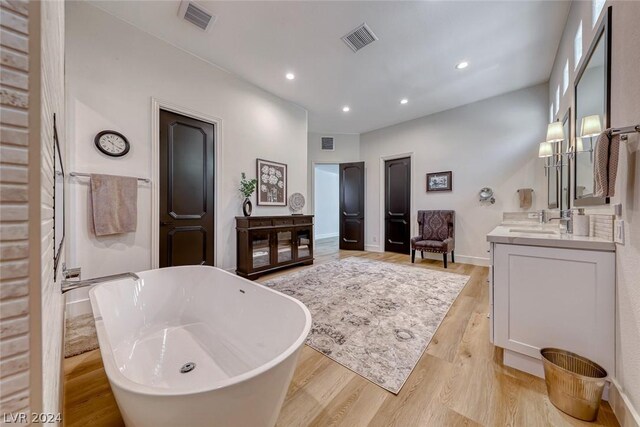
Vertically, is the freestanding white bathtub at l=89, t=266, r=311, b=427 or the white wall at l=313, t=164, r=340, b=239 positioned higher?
the white wall at l=313, t=164, r=340, b=239

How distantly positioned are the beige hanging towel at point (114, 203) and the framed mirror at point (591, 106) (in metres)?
3.92

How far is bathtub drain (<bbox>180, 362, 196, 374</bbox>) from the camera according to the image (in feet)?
5.04

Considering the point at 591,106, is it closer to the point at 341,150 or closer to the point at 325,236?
the point at 341,150

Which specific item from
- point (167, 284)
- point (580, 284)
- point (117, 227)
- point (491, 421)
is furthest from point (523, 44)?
point (117, 227)

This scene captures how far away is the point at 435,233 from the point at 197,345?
167 inches

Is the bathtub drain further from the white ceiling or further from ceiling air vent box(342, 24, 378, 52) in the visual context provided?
ceiling air vent box(342, 24, 378, 52)

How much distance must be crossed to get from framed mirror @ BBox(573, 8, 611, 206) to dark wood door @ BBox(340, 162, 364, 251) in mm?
3915

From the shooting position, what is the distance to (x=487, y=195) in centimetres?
408

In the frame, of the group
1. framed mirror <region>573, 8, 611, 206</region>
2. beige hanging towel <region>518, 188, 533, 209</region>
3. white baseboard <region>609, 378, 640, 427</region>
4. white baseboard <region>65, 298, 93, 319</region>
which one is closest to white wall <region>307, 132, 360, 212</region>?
beige hanging towel <region>518, 188, 533, 209</region>

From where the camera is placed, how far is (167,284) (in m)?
2.19

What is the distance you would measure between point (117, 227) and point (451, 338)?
132 inches

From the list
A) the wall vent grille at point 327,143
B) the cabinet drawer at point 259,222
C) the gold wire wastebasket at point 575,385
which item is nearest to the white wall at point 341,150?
the wall vent grille at point 327,143

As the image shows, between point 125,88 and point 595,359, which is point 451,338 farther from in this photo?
point 125,88
